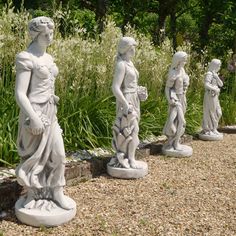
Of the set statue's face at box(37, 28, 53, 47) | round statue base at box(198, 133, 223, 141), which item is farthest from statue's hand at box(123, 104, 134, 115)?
round statue base at box(198, 133, 223, 141)


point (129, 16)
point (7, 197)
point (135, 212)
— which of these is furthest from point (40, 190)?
point (129, 16)

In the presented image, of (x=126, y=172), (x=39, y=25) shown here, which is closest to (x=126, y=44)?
(x=126, y=172)

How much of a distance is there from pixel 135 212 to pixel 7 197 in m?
1.32

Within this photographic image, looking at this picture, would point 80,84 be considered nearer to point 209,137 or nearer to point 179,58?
point 179,58

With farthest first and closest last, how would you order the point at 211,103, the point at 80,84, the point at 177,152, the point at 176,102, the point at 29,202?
the point at 211,103
the point at 177,152
the point at 176,102
the point at 80,84
the point at 29,202

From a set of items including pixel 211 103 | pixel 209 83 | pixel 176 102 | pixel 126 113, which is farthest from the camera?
pixel 211 103

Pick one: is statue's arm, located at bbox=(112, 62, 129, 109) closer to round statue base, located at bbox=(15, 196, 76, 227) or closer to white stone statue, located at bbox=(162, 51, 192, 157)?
white stone statue, located at bbox=(162, 51, 192, 157)

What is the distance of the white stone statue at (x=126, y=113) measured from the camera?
5.28m

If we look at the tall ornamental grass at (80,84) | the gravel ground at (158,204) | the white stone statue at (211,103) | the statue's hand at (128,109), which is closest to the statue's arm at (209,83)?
the white stone statue at (211,103)

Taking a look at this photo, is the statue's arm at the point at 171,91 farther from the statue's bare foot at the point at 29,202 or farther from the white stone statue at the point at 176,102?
the statue's bare foot at the point at 29,202

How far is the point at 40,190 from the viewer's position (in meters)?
4.00

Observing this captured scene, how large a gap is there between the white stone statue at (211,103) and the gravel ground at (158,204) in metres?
2.11

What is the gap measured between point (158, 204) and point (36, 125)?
5.84 ft

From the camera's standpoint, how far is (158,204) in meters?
4.63
